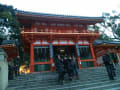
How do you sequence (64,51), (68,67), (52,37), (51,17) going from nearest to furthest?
(68,67) → (52,37) → (51,17) → (64,51)

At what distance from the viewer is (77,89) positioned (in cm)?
491

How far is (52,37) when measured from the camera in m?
10.9

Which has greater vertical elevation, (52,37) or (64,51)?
(52,37)

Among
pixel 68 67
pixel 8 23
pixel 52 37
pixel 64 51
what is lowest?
pixel 68 67

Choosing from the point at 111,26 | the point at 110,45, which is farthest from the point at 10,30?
the point at 111,26

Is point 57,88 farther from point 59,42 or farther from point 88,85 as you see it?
point 59,42

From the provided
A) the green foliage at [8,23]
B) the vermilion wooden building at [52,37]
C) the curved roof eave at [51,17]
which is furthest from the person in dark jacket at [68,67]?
the green foliage at [8,23]

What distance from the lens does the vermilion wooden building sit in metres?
10.2

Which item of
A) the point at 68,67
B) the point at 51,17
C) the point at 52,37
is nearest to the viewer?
the point at 68,67

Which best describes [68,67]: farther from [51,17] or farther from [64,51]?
[64,51]

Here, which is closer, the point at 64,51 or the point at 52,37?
the point at 52,37

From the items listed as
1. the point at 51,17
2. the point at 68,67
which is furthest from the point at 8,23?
the point at 68,67

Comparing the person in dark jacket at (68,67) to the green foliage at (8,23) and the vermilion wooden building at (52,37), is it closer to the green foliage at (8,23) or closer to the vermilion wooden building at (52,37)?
the vermilion wooden building at (52,37)

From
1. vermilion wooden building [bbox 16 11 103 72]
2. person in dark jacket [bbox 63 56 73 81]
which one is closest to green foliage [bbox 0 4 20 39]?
vermilion wooden building [bbox 16 11 103 72]
